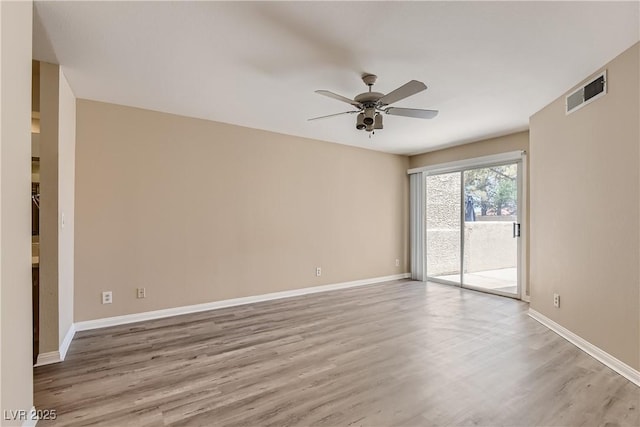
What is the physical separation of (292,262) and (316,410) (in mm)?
2851

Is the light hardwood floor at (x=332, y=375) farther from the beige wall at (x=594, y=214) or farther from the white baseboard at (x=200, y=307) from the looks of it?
the beige wall at (x=594, y=214)

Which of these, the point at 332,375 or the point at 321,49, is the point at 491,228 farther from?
the point at 321,49

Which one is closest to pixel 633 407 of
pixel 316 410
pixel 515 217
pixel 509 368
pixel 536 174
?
pixel 509 368

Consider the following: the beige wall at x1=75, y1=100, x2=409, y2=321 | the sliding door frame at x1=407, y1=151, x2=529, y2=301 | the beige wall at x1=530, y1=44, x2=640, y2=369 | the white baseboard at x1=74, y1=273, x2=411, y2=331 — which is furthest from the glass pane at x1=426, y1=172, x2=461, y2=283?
the beige wall at x1=530, y1=44, x2=640, y2=369

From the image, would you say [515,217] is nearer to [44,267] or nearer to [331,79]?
[331,79]

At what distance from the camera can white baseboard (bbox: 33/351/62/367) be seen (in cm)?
248

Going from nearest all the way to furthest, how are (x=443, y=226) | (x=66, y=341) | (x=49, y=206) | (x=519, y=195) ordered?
(x=49, y=206), (x=66, y=341), (x=519, y=195), (x=443, y=226)

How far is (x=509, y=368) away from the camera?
96.0 inches

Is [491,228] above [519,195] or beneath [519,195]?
beneath

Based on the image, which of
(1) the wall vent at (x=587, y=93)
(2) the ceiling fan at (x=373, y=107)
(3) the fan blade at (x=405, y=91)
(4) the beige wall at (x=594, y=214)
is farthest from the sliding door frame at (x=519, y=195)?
(3) the fan blade at (x=405, y=91)

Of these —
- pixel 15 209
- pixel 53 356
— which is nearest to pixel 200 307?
pixel 53 356

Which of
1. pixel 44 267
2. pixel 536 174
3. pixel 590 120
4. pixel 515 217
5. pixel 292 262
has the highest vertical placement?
pixel 590 120

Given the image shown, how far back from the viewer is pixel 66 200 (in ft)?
9.44

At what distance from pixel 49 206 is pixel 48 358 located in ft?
4.14
